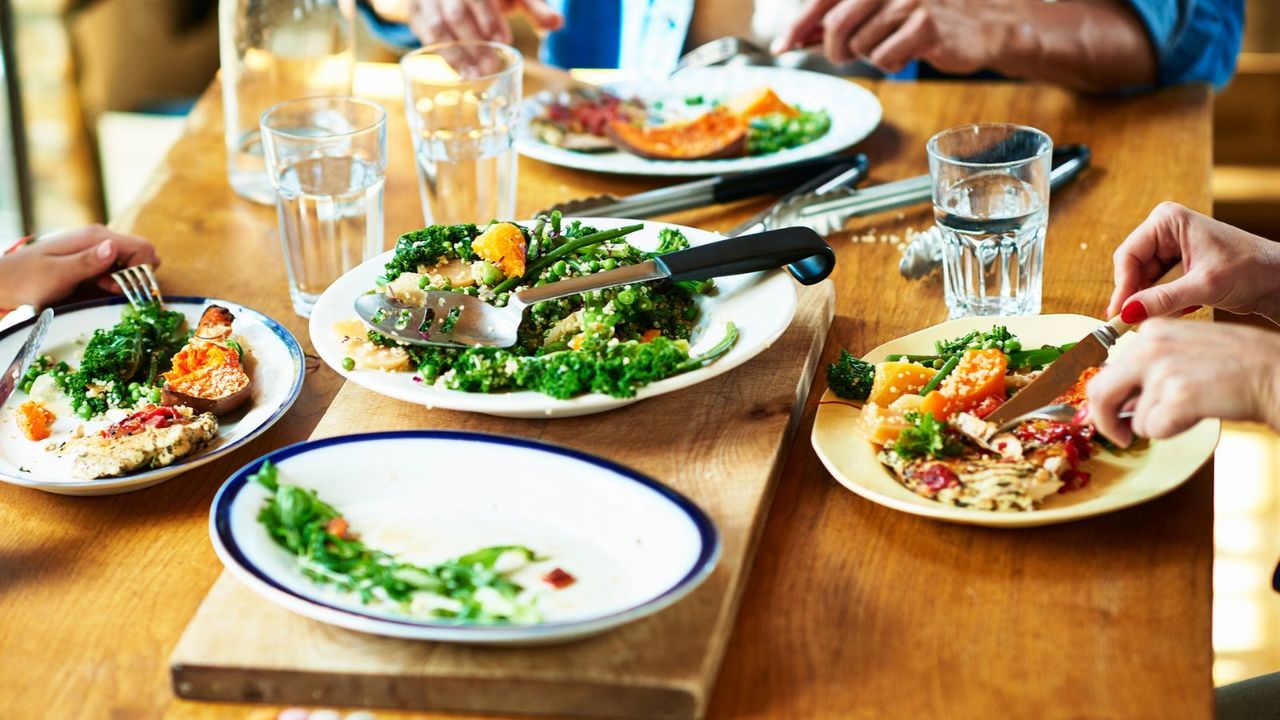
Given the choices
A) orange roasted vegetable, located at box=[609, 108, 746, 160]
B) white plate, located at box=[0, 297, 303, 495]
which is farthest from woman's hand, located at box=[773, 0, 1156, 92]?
white plate, located at box=[0, 297, 303, 495]

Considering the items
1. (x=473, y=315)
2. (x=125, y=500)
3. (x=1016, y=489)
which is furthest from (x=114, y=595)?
(x=1016, y=489)

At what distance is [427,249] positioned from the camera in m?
1.56

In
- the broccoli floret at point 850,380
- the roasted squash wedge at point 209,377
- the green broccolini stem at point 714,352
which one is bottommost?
the roasted squash wedge at point 209,377

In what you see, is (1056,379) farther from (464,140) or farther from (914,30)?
(914,30)

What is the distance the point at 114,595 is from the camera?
4.03ft

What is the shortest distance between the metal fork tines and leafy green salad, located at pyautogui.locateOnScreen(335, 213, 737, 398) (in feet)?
1.15

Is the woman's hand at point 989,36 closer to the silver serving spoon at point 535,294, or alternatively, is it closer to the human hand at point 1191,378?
the silver serving spoon at point 535,294

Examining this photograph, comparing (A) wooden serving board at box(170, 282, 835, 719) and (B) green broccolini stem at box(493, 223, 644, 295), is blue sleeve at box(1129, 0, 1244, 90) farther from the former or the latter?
(A) wooden serving board at box(170, 282, 835, 719)

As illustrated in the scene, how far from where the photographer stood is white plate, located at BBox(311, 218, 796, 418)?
132 centimetres

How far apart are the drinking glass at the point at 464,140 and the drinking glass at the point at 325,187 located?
15 cm

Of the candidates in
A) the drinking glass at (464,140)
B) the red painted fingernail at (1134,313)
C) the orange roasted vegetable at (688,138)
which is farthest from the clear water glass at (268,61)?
the red painted fingernail at (1134,313)

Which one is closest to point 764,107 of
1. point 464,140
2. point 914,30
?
point 914,30

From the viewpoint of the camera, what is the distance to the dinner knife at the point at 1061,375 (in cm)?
131

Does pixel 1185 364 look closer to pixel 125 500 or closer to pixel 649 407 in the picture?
pixel 649 407
